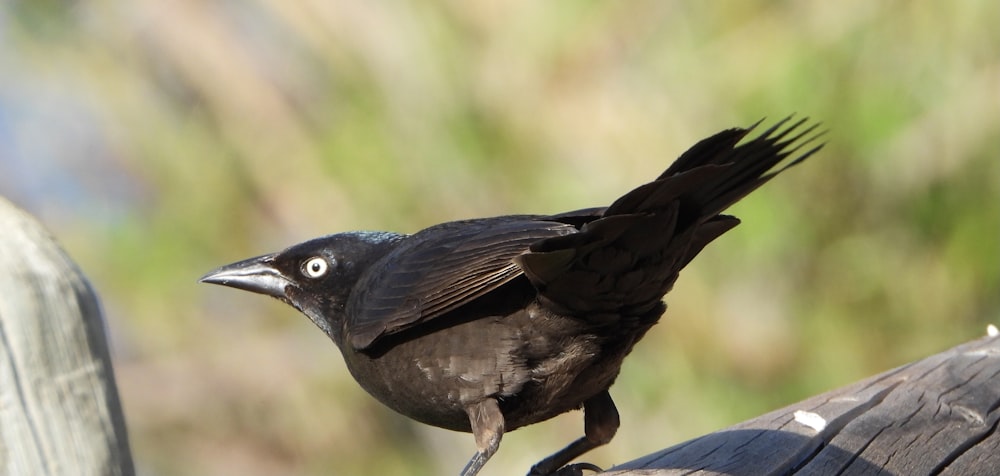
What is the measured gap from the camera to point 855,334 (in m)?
6.63

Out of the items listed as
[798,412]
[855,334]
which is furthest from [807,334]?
[798,412]

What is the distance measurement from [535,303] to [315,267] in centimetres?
102

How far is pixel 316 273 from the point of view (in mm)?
3906

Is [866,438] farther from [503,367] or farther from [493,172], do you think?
[493,172]

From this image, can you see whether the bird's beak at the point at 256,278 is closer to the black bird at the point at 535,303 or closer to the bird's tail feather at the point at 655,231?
the black bird at the point at 535,303

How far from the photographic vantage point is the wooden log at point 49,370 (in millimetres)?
2379

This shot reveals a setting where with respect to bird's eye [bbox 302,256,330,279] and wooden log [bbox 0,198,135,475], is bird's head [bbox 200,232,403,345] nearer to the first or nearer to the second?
bird's eye [bbox 302,256,330,279]

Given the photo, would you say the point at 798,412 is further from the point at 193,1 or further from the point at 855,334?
the point at 193,1

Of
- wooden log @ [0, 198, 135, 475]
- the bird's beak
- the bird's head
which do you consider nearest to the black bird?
the bird's head

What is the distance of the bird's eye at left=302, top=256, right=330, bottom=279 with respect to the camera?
3903 millimetres

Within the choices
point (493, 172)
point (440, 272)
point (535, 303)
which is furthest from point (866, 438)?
point (493, 172)

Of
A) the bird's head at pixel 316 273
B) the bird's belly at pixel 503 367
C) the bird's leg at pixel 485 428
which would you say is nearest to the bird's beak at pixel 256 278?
the bird's head at pixel 316 273

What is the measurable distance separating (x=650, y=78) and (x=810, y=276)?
4.82 feet

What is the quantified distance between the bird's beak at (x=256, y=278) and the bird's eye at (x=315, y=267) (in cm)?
8
